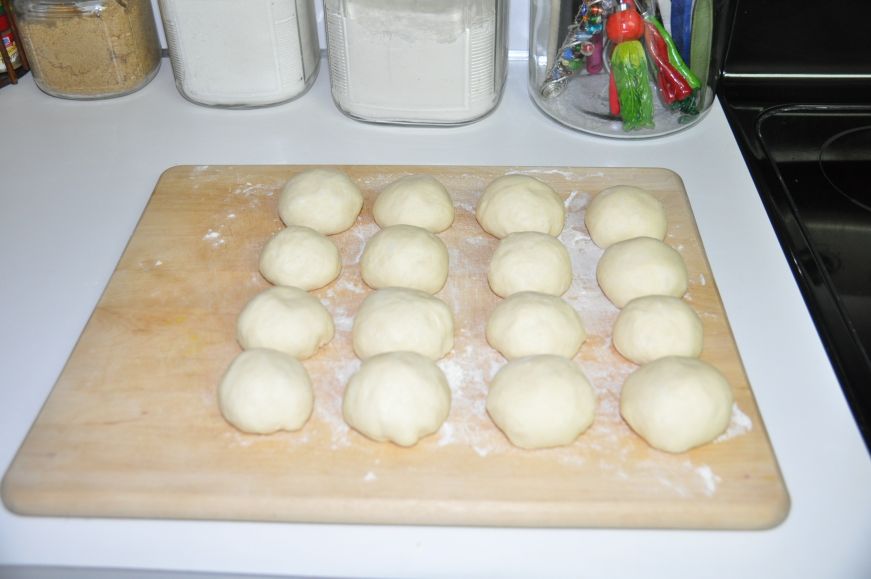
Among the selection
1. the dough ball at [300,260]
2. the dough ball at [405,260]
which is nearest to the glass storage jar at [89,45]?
the dough ball at [300,260]

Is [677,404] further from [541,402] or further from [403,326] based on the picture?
[403,326]

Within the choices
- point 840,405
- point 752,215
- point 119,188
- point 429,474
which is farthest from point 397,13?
point 840,405

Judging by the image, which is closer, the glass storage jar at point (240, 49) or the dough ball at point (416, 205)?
the dough ball at point (416, 205)

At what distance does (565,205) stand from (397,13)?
472 millimetres

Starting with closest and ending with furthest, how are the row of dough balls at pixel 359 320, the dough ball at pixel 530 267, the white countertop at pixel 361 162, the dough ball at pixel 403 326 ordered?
the white countertop at pixel 361 162 → the row of dough balls at pixel 359 320 → the dough ball at pixel 403 326 → the dough ball at pixel 530 267

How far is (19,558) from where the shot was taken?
884 mm

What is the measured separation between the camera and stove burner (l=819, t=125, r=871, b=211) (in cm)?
137

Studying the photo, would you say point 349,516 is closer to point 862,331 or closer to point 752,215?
point 862,331

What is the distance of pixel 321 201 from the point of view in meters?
1.30

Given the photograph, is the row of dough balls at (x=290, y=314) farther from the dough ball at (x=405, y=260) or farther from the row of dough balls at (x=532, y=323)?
the row of dough balls at (x=532, y=323)

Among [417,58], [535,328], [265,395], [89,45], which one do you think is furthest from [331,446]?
[89,45]

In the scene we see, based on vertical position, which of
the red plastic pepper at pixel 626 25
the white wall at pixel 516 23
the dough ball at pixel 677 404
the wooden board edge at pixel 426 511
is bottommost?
the wooden board edge at pixel 426 511

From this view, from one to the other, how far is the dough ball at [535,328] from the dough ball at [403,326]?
78 mm

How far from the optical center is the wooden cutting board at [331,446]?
0.91 m
